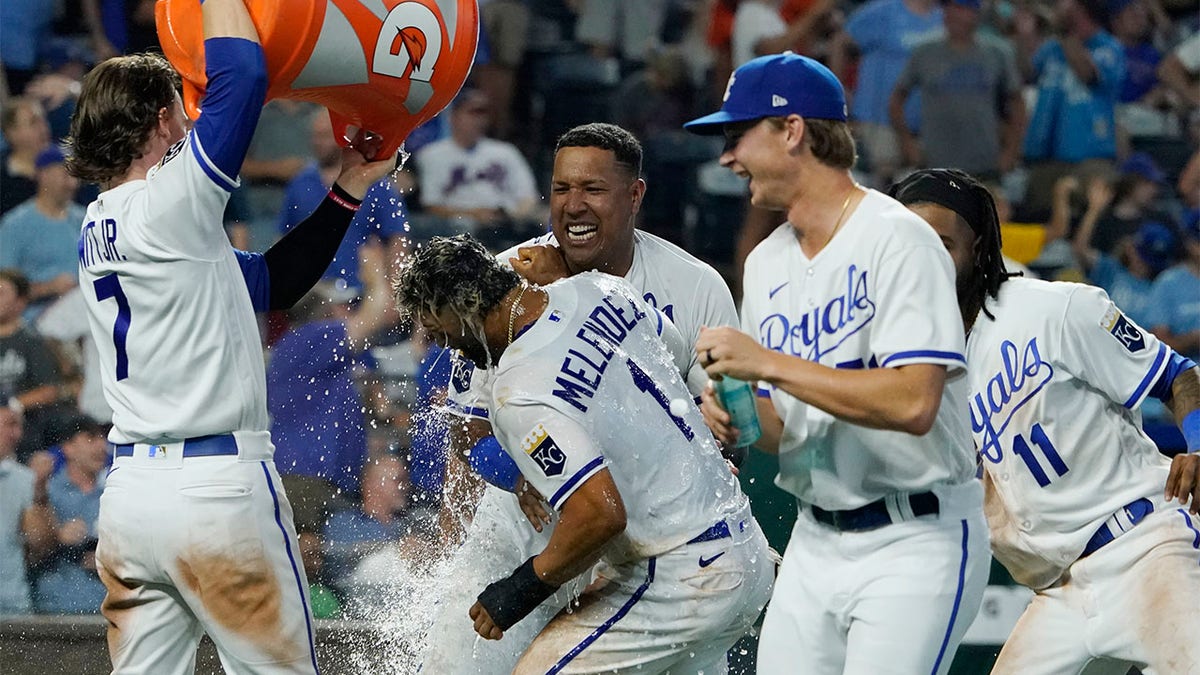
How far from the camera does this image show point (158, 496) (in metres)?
4.26

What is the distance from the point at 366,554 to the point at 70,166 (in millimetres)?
3387

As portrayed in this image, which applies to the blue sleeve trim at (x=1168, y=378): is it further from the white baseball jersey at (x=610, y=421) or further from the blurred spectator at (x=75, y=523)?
the blurred spectator at (x=75, y=523)

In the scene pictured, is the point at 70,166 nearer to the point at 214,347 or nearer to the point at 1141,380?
the point at 214,347

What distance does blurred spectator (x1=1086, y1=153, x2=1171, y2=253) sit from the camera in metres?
11.3

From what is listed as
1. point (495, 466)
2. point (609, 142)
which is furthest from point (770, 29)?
point (495, 466)

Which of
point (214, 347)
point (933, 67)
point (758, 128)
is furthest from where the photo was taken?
point (933, 67)

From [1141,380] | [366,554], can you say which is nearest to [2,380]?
[366,554]

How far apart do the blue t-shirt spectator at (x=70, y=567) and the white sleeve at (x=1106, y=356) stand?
4550mm

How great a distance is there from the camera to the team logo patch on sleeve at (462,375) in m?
5.32

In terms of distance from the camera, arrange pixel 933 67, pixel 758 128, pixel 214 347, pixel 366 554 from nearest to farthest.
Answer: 1. pixel 758 128
2. pixel 214 347
3. pixel 366 554
4. pixel 933 67

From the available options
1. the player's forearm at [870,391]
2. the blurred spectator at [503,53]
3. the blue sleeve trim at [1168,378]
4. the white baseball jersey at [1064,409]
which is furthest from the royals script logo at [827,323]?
the blurred spectator at [503,53]

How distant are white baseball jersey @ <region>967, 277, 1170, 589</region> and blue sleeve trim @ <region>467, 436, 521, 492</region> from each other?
1494 millimetres

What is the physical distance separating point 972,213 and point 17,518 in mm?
5327

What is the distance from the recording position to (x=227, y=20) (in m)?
4.28
